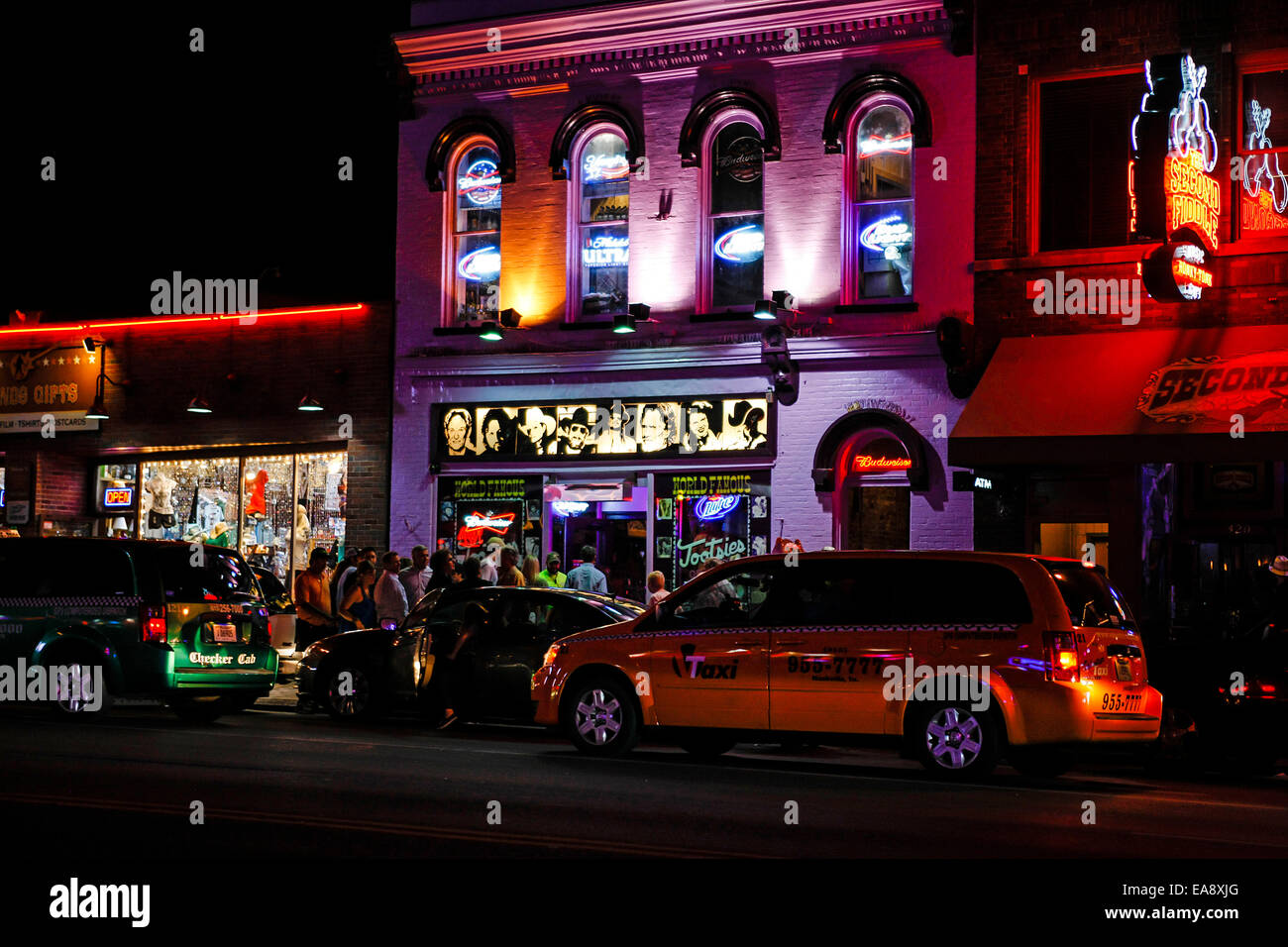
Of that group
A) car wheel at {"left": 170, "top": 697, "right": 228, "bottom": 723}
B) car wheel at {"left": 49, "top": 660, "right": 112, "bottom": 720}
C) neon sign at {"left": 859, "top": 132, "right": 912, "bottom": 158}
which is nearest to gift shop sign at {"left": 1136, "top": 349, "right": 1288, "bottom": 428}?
neon sign at {"left": 859, "top": 132, "right": 912, "bottom": 158}

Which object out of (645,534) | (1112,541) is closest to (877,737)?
(1112,541)

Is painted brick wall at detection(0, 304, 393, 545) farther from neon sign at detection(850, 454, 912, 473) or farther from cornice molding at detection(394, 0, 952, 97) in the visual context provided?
neon sign at detection(850, 454, 912, 473)

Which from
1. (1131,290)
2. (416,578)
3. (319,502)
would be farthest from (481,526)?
(1131,290)

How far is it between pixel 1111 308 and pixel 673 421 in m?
5.99

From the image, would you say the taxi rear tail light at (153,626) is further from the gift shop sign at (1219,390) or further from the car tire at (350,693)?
the gift shop sign at (1219,390)

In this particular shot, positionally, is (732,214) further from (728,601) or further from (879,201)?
(728,601)

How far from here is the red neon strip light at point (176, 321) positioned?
23.9 m

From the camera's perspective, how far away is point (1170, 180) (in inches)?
677

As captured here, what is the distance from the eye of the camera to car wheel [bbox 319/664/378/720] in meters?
16.4

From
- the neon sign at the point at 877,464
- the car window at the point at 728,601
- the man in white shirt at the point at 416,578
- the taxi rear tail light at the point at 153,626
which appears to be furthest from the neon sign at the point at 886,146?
the taxi rear tail light at the point at 153,626

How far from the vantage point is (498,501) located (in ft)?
73.9

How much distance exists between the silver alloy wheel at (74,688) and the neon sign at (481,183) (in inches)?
406

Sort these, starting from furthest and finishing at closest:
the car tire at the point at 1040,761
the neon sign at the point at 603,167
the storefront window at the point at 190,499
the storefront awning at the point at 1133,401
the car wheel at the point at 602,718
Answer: the storefront window at the point at 190,499 < the neon sign at the point at 603,167 < the storefront awning at the point at 1133,401 < the car wheel at the point at 602,718 < the car tire at the point at 1040,761

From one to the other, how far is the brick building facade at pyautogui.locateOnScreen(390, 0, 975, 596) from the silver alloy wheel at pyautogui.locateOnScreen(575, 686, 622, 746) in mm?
→ 7634
